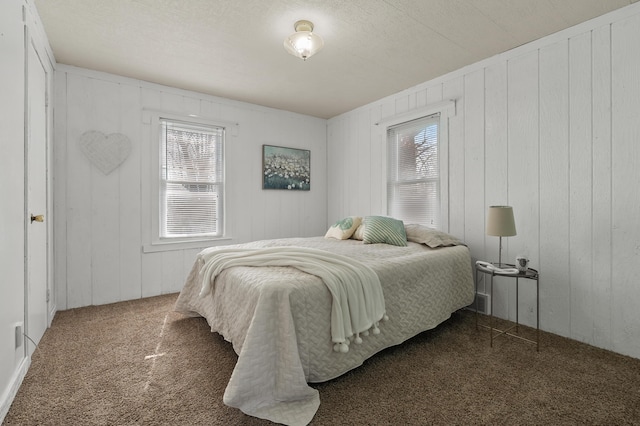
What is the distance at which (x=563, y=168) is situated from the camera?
2.46m

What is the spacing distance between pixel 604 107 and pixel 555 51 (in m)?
0.61

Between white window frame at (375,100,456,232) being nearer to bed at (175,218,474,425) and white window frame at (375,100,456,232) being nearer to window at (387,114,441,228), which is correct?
window at (387,114,441,228)

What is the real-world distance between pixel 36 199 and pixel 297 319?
218 cm

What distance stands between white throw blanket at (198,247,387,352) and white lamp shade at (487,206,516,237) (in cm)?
108

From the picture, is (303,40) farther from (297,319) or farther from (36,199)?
(36,199)

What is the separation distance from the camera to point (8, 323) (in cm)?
165

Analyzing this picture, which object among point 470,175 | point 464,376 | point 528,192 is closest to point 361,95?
point 470,175

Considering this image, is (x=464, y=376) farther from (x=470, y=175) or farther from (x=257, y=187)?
(x=257, y=187)

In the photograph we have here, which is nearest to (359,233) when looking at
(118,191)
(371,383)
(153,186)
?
(371,383)

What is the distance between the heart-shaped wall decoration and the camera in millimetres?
3125

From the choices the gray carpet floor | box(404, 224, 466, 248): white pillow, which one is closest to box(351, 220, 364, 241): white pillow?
box(404, 224, 466, 248): white pillow

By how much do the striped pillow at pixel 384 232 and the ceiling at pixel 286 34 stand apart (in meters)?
1.57

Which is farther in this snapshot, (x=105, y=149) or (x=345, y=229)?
(x=345, y=229)

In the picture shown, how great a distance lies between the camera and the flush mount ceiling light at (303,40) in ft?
7.45
